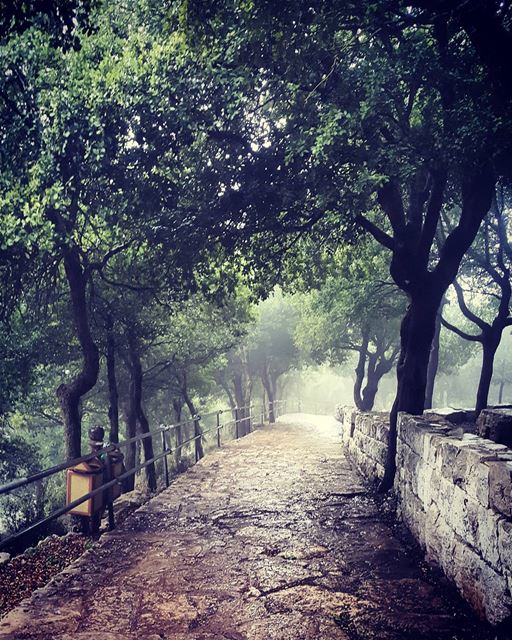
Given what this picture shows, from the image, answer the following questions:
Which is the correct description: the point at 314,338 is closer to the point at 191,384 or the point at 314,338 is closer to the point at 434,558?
the point at 191,384

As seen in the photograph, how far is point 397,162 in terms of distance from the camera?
24.2ft

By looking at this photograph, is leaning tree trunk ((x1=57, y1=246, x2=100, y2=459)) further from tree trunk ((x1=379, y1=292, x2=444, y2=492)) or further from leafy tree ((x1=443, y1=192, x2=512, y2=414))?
leafy tree ((x1=443, y1=192, x2=512, y2=414))

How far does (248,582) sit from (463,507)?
7.14 ft

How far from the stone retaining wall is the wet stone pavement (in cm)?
28

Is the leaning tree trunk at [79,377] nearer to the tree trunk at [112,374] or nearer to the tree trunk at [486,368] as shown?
the tree trunk at [112,374]

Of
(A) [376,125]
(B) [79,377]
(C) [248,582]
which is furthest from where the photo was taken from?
(B) [79,377]

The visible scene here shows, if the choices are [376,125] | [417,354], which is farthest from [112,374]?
[376,125]

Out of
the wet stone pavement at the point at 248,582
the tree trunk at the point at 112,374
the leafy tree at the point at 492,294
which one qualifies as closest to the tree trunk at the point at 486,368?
the leafy tree at the point at 492,294

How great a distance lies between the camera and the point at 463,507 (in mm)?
4238

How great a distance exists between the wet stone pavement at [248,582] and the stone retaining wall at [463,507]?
0.28 meters

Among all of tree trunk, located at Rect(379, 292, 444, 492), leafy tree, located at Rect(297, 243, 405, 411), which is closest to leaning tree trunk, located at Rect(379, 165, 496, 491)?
tree trunk, located at Rect(379, 292, 444, 492)

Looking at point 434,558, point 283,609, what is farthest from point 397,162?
point 283,609

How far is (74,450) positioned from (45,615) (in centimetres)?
671

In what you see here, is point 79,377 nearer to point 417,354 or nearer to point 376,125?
point 417,354
